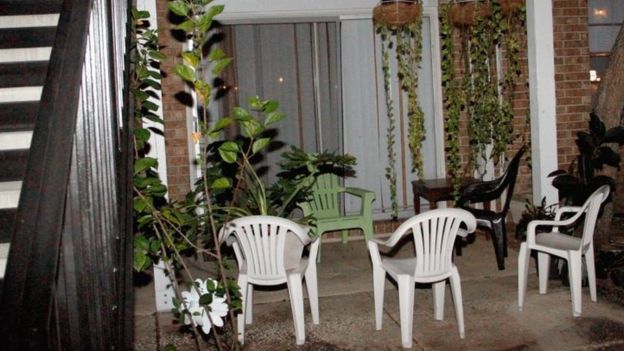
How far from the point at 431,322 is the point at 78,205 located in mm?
2785

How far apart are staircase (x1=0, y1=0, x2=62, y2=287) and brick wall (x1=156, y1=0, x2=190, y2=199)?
2.46 meters

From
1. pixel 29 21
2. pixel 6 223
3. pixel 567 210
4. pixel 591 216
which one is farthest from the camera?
pixel 567 210

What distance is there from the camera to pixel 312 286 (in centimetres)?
394

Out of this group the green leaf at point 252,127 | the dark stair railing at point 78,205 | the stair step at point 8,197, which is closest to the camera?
the dark stair railing at point 78,205

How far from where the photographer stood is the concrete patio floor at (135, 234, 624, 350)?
3639 mm

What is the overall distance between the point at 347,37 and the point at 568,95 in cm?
225

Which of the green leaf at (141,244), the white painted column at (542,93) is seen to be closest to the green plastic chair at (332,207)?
the white painted column at (542,93)

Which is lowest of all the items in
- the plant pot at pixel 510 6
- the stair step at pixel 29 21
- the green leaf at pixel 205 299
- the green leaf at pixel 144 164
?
the green leaf at pixel 205 299

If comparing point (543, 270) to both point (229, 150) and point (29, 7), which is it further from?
point (29, 7)

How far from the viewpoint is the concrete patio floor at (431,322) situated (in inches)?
143

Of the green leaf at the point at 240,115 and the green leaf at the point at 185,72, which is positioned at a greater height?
the green leaf at the point at 185,72

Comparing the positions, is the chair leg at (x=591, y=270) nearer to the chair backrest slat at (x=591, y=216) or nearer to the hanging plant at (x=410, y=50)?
the chair backrest slat at (x=591, y=216)

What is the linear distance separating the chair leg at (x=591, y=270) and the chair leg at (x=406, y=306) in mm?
1365

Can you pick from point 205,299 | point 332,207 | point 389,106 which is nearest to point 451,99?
point 389,106
